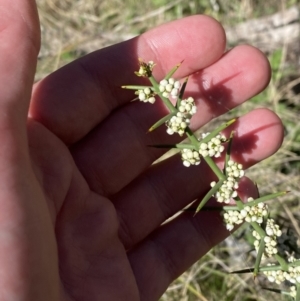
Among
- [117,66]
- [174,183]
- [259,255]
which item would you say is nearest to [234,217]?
[259,255]

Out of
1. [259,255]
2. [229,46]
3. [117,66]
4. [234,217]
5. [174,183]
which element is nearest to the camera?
[259,255]

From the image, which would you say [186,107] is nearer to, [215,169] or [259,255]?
[215,169]

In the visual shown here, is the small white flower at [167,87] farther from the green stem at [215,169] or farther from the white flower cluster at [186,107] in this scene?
the green stem at [215,169]

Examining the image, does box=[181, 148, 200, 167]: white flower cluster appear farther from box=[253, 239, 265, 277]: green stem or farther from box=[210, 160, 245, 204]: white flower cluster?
box=[253, 239, 265, 277]: green stem

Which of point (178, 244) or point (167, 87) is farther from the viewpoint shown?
point (178, 244)

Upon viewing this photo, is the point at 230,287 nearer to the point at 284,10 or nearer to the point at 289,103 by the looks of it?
the point at 289,103

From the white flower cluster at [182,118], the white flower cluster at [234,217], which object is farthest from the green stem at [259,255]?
the white flower cluster at [182,118]

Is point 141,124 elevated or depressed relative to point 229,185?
depressed

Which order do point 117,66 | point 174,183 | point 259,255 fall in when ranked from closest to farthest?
point 259,255
point 117,66
point 174,183
